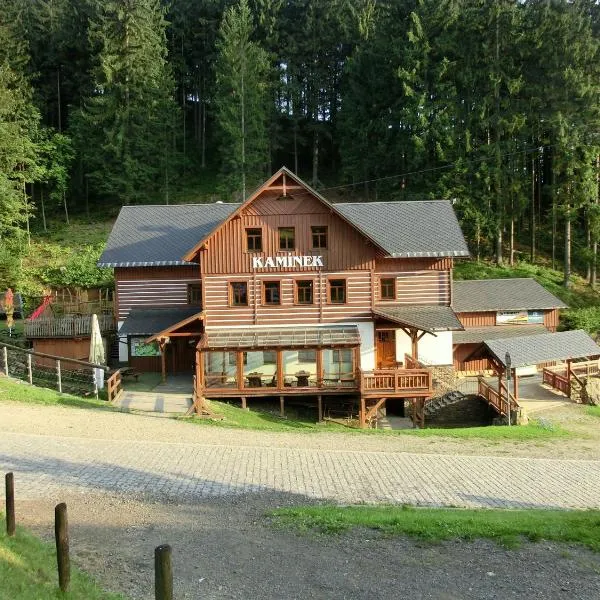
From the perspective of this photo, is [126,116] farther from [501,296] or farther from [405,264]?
[501,296]

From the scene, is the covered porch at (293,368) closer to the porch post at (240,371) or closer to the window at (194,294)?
the porch post at (240,371)

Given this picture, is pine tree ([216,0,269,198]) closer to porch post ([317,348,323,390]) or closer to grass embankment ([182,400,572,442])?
porch post ([317,348,323,390])

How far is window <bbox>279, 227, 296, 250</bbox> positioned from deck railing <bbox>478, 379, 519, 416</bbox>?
10.2 metres

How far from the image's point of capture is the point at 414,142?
43.2m

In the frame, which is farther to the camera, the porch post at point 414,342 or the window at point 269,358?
the window at point 269,358

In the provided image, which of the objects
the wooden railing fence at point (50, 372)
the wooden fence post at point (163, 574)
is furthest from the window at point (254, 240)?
the wooden fence post at point (163, 574)

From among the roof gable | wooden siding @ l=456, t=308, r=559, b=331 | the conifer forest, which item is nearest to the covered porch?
the roof gable

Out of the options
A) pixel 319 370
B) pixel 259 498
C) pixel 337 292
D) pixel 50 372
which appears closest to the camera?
pixel 259 498

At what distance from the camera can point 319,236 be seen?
25703mm

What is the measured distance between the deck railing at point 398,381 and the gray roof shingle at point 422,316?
2.18m

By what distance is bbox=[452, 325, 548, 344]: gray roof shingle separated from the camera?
2945cm

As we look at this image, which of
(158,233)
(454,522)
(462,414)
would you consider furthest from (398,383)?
(158,233)

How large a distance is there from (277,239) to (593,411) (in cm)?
1493

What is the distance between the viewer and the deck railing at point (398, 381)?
22859mm
